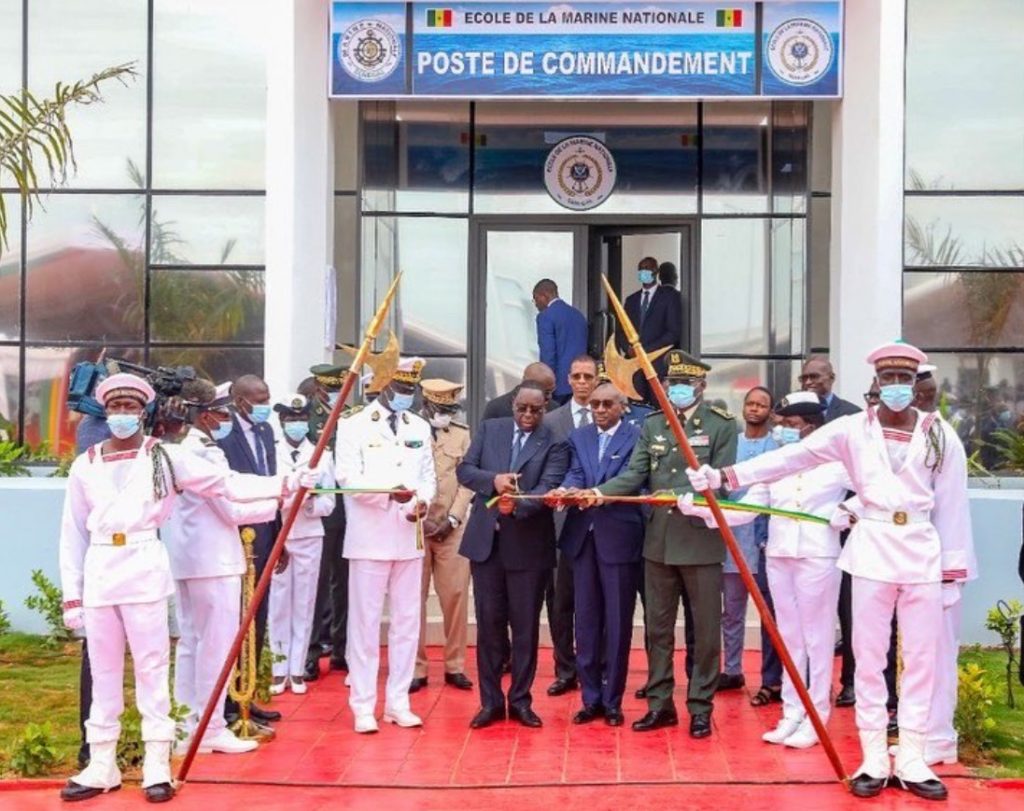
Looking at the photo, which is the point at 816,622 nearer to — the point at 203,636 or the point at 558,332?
the point at 203,636

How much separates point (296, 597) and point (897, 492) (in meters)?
4.24

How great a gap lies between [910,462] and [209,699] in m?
3.82

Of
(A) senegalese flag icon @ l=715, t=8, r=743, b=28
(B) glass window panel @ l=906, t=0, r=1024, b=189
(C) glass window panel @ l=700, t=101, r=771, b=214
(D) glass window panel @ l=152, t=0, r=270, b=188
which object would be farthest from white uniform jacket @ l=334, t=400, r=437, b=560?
(B) glass window panel @ l=906, t=0, r=1024, b=189

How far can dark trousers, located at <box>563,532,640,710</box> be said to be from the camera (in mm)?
10086

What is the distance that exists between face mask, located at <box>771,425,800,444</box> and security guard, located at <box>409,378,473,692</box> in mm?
2169

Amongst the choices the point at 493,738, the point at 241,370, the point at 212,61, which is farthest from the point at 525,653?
the point at 212,61

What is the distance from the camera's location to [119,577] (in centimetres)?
839

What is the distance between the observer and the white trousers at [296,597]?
1103 cm

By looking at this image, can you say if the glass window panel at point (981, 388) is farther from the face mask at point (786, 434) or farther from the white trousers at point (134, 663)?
the white trousers at point (134, 663)

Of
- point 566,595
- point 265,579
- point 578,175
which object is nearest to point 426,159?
point 578,175

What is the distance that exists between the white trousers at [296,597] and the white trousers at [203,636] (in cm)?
148

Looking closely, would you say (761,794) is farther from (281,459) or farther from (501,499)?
(281,459)

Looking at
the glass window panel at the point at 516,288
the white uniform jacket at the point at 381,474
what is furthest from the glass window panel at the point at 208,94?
the white uniform jacket at the point at 381,474

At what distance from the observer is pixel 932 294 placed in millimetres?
15734
